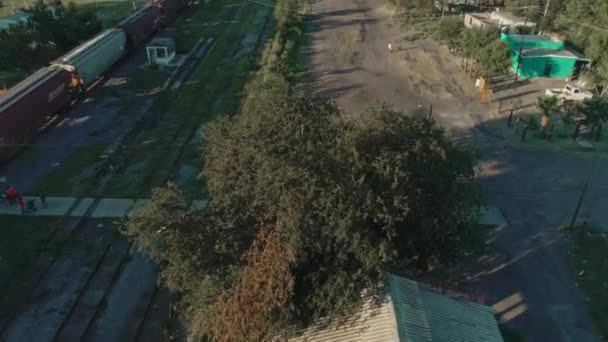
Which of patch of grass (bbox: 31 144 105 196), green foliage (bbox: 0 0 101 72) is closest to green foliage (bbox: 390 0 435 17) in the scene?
Result: green foliage (bbox: 0 0 101 72)

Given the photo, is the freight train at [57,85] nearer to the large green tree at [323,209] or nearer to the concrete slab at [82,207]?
the concrete slab at [82,207]

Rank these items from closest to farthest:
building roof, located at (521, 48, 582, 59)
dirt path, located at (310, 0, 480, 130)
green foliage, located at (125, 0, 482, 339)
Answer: green foliage, located at (125, 0, 482, 339)
dirt path, located at (310, 0, 480, 130)
building roof, located at (521, 48, 582, 59)

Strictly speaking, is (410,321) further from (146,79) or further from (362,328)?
(146,79)

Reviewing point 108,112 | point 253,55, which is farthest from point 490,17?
point 108,112

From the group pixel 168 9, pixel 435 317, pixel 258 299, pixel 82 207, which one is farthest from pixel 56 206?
pixel 168 9

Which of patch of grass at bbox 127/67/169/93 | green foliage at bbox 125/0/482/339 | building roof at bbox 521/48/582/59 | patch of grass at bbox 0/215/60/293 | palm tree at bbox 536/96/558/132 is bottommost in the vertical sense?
patch of grass at bbox 0/215/60/293

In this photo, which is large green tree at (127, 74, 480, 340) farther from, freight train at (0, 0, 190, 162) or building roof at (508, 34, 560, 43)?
building roof at (508, 34, 560, 43)

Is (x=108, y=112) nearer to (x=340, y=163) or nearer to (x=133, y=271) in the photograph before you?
(x=133, y=271)

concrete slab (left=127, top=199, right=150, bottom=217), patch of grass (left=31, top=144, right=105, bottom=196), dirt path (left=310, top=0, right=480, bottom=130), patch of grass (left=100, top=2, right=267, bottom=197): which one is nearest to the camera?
concrete slab (left=127, top=199, right=150, bottom=217)
